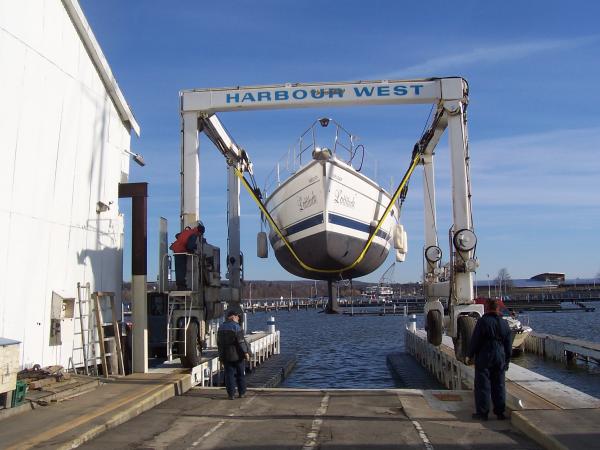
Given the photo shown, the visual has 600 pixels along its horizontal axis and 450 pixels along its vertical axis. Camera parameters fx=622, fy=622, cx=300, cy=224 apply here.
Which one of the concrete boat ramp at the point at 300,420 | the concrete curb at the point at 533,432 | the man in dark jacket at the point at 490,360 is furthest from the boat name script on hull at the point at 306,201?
the concrete curb at the point at 533,432

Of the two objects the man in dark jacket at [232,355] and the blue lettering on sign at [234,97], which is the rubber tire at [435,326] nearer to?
the man in dark jacket at [232,355]

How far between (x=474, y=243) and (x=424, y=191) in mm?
8077

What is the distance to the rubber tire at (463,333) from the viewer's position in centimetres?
1247

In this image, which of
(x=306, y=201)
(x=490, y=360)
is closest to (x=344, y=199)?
(x=306, y=201)

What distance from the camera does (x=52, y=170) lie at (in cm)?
1138

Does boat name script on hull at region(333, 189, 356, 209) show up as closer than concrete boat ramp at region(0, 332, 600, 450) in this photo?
No

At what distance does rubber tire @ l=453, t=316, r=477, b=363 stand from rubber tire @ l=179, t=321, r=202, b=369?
528 cm

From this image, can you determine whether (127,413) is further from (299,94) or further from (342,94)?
(342,94)

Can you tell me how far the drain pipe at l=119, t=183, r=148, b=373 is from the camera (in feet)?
38.4

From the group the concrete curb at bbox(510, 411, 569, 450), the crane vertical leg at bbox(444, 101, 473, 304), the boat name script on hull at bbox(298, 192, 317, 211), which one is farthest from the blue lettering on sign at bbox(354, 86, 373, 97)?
the concrete curb at bbox(510, 411, 569, 450)

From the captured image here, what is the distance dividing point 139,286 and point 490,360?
6806mm

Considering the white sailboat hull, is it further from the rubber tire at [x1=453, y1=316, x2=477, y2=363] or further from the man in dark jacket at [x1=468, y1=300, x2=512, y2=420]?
the man in dark jacket at [x1=468, y1=300, x2=512, y2=420]

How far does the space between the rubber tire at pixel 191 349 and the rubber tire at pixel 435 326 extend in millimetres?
5859

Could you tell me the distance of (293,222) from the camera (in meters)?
17.0
